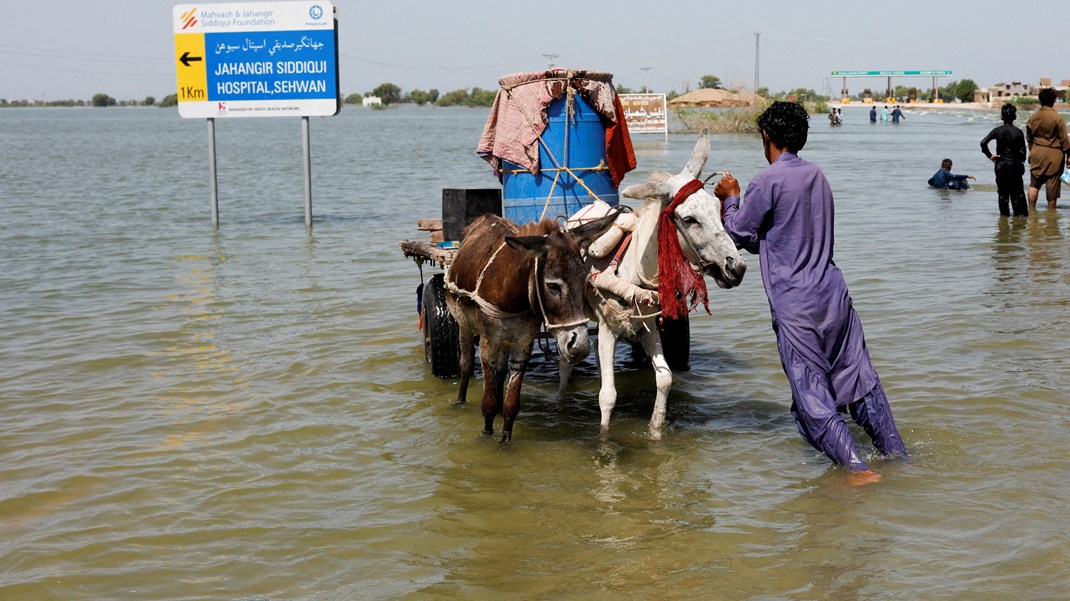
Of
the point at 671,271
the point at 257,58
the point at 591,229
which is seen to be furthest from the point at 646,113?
the point at 591,229

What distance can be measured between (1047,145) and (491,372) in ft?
43.8

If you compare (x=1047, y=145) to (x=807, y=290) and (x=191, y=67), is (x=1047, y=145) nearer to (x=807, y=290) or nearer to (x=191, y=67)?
(x=807, y=290)

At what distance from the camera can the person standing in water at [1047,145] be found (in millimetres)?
16797

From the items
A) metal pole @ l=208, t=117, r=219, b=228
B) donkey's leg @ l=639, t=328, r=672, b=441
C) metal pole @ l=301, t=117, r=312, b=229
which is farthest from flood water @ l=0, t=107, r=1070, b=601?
metal pole @ l=208, t=117, r=219, b=228

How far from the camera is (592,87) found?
27.9ft

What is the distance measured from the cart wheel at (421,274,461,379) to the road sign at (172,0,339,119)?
30.2 feet

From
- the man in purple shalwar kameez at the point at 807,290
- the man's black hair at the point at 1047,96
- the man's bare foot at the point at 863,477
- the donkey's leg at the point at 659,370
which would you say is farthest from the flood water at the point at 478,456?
the man's black hair at the point at 1047,96

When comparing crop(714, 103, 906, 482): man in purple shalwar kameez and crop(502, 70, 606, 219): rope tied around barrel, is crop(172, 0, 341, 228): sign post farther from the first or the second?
crop(714, 103, 906, 482): man in purple shalwar kameez

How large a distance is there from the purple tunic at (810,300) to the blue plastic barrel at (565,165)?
2.58 m

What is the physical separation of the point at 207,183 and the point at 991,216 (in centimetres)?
2162

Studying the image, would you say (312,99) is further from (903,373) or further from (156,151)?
(156,151)

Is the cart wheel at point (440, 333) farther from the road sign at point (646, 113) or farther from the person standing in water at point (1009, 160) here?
the road sign at point (646, 113)

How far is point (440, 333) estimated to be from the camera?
903 cm

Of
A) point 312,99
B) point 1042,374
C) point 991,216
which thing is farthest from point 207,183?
point 1042,374
